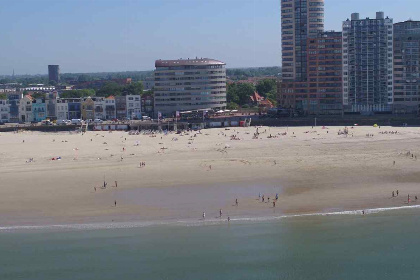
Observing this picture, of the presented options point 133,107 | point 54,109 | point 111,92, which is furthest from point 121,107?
point 111,92

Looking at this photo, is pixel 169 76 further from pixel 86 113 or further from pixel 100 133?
pixel 100 133

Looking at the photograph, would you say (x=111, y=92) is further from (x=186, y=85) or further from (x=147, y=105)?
(x=186, y=85)

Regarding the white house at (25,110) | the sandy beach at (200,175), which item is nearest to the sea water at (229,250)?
the sandy beach at (200,175)

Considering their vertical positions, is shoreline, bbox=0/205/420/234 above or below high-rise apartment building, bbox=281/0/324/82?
below

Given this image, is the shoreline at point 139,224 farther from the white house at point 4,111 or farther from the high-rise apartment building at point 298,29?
the white house at point 4,111

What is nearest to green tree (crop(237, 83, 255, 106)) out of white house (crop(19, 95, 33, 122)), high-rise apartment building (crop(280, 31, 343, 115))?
high-rise apartment building (crop(280, 31, 343, 115))

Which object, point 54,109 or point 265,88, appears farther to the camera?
point 265,88

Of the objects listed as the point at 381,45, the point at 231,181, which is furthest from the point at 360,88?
the point at 231,181

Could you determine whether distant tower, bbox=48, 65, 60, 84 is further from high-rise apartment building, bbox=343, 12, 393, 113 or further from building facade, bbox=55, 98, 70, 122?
high-rise apartment building, bbox=343, 12, 393, 113
